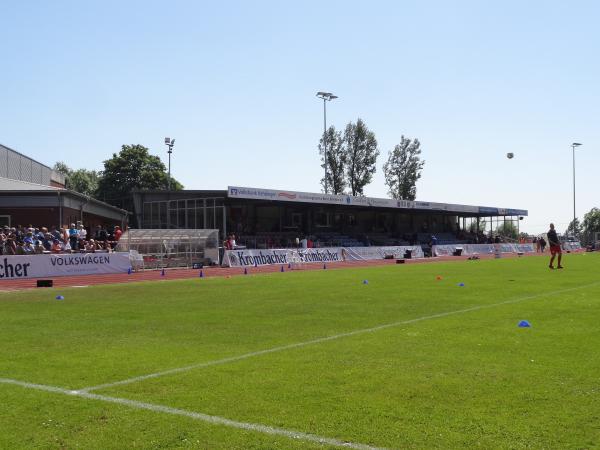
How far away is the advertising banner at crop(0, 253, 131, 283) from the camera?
25.0 metres

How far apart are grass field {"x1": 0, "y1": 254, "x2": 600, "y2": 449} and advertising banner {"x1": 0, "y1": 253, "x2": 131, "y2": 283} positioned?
13.6m

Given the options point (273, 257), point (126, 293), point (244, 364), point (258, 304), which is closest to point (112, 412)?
point (244, 364)

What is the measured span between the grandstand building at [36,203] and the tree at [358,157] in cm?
3683

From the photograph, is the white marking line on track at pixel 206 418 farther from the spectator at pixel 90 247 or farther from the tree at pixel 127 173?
the tree at pixel 127 173

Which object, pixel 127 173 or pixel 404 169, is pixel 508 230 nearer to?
pixel 404 169

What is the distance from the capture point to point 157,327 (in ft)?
34.3

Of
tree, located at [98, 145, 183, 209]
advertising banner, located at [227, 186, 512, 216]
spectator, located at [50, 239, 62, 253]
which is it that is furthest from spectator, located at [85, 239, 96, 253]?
tree, located at [98, 145, 183, 209]

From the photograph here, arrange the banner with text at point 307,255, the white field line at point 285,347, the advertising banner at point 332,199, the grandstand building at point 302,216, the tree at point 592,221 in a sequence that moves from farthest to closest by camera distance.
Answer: the tree at point 592,221
the grandstand building at point 302,216
the advertising banner at point 332,199
the banner with text at point 307,255
the white field line at point 285,347

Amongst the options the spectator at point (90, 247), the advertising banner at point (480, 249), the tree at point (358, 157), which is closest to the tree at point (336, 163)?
the tree at point (358, 157)

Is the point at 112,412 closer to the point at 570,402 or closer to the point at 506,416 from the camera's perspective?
the point at 506,416

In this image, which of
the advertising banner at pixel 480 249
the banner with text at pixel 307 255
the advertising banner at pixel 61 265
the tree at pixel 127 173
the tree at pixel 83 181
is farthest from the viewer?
the tree at pixel 83 181

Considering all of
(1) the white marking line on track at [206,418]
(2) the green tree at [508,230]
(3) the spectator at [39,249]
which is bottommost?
(1) the white marking line on track at [206,418]

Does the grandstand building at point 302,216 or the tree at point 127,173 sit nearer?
the grandstand building at point 302,216

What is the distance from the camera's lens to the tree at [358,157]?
84438 mm
